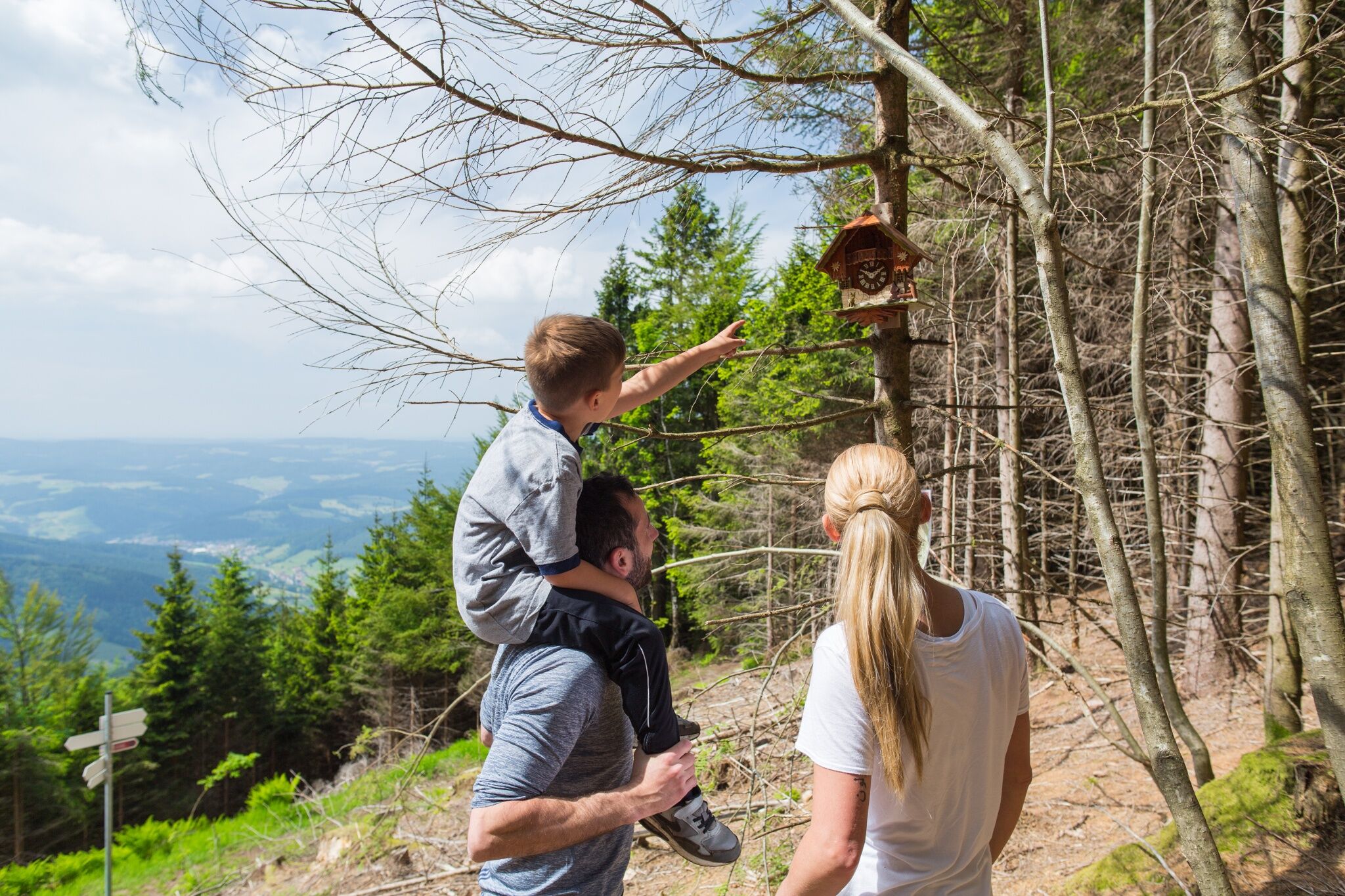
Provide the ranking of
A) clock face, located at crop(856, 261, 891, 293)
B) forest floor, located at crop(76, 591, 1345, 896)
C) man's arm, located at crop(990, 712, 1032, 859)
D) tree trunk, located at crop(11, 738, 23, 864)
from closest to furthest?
man's arm, located at crop(990, 712, 1032, 859) < clock face, located at crop(856, 261, 891, 293) < forest floor, located at crop(76, 591, 1345, 896) < tree trunk, located at crop(11, 738, 23, 864)

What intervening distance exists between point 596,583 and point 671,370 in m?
0.80

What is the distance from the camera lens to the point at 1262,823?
286 cm

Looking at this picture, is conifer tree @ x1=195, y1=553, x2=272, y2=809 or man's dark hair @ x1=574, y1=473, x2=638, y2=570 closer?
man's dark hair @ x1=574, y1=473, x2=638, y2=570

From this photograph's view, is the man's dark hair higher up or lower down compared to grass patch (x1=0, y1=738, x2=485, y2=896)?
higher up

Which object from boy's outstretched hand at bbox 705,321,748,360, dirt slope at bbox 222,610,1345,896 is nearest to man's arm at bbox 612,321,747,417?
boy's outstretched hand at bbox 705,321,748,360

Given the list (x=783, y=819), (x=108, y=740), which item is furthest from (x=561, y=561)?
(x=108, y=740)

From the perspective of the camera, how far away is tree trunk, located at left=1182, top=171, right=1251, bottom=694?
19.8 feet

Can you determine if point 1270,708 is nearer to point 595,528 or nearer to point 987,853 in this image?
point 987,853

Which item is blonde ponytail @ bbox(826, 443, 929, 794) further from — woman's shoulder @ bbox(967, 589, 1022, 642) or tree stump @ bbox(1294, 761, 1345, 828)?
tree stump @ bbox(1294, 761, 1345, 828)

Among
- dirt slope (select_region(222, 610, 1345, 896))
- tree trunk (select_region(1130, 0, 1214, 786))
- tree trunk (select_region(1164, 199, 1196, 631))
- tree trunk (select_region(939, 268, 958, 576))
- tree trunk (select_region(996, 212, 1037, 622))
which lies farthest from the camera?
tree trunk (select_region(1164, 199, 1196, 631))

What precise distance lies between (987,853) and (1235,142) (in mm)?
2325

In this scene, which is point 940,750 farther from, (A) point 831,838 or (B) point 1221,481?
(B) point 1221,481

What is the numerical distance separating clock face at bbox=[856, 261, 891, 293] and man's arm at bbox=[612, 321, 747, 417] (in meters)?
0.65

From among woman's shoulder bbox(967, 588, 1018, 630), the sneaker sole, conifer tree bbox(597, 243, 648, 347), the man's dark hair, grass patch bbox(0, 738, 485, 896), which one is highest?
conifer tree bbox(597, 243, 648, 347)
